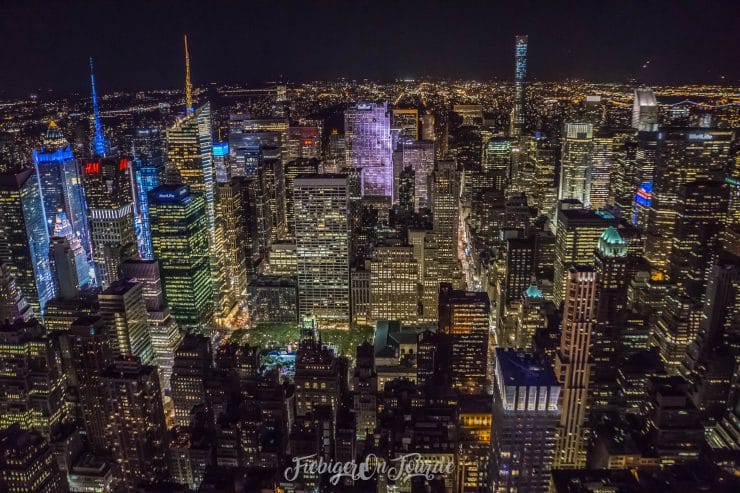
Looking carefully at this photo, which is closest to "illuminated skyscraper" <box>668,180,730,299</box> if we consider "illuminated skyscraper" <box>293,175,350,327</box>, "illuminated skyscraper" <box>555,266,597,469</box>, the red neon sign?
"illuminated skyscraper" <box>555,266,597,469</box>

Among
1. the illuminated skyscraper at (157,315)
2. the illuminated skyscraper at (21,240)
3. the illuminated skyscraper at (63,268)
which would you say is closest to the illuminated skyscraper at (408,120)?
the illuminated skyscraper at (157,315)

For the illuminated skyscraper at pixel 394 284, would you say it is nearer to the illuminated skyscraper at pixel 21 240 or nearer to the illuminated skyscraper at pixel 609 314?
the illuminated skyscraper at pixel 609 314

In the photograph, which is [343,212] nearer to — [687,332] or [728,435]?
[687,332]

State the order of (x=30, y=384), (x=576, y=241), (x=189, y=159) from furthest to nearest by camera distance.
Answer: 1. (x=189, y=159)
2. (x=576, y=241)
3. (x=30, y=384)

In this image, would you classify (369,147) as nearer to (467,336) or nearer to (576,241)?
(576,241)

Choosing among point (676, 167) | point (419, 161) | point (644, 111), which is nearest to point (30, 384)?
point (676, 167)

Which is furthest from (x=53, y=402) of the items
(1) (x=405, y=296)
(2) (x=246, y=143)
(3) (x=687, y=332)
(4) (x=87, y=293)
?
(2) (x=246, y=143)
